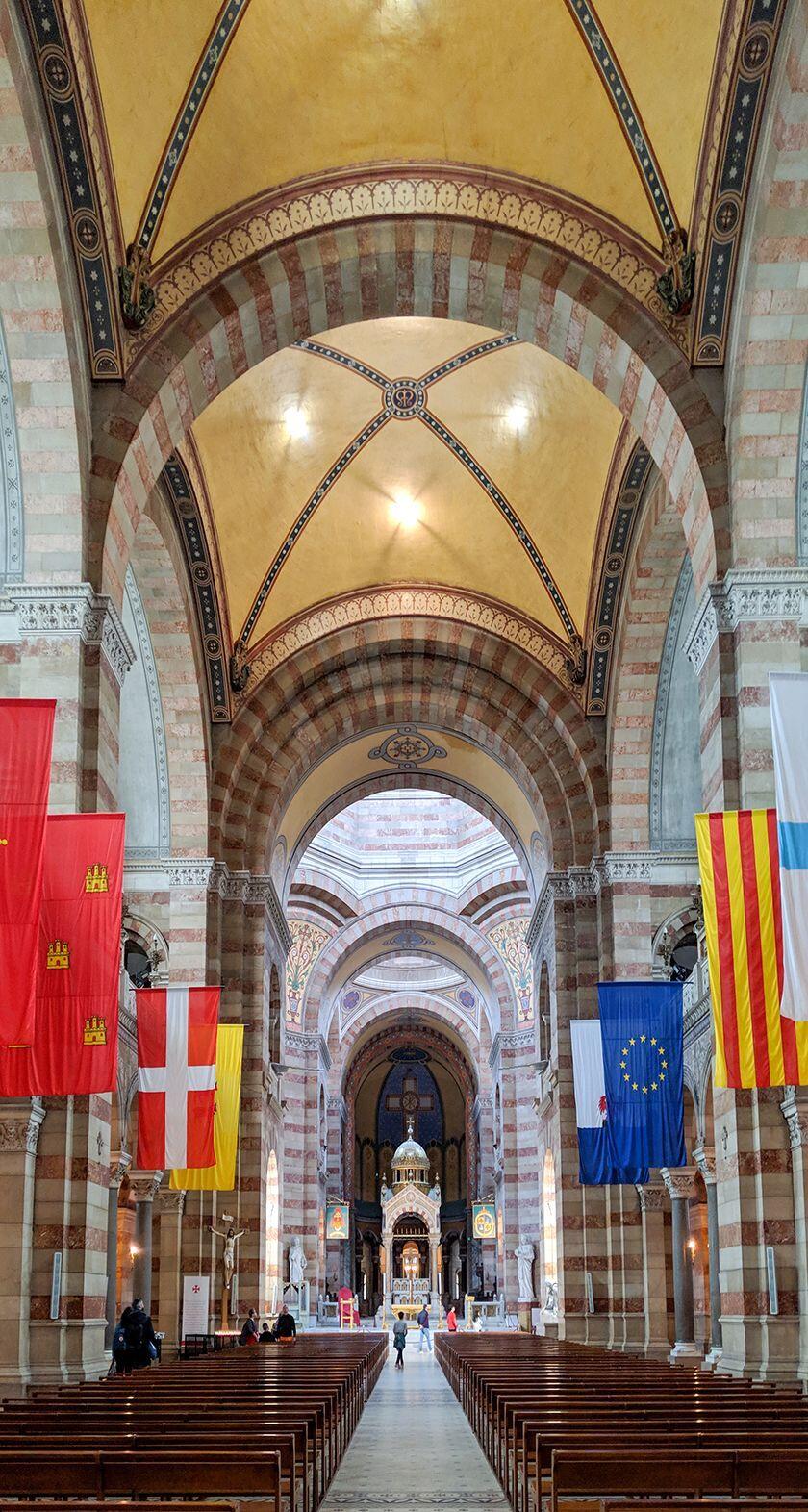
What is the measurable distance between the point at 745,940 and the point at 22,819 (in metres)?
4.94

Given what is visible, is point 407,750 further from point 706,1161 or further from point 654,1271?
point 654,1271

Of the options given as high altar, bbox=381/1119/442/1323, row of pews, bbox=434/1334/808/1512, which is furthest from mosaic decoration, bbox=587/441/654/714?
high altar, bbox=381/1119/442/1323

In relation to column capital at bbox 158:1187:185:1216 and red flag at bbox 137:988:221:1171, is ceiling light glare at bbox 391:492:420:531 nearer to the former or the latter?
red flag at bbox 137:988:221:1171

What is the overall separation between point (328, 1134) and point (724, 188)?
1456 inches

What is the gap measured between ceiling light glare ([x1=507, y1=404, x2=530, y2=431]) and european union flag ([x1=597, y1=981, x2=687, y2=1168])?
7431 millimetres

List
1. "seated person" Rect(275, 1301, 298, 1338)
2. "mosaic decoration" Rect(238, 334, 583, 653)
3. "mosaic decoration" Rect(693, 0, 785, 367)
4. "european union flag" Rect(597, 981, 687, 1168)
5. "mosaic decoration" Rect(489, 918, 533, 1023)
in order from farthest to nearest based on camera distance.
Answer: "mosaic decoration" Rect(489, 918, 533, 1023), "seated person" Rect(275, 1301, 298, 1338), "mosaic decoration" Rect(238, 334, 583, 653), "european union flag" Rect(597, 981, 687, 1168), "mosaic decoration" Rect(693, 0, 785, 367)

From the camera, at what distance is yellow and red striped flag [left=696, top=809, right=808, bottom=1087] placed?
33.8 ft

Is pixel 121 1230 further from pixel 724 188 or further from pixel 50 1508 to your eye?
pixel 50 1508

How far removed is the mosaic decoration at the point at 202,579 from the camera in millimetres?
17719

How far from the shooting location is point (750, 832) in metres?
10.5

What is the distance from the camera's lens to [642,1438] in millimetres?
5980

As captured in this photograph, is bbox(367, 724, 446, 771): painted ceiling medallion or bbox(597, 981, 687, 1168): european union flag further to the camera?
bbox(367, 724, 446, 771): painted ceiling medallion

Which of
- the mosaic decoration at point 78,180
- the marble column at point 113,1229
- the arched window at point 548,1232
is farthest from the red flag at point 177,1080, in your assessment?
the arched window at point 548,1232

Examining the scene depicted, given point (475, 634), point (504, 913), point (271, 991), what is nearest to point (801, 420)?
point (475, 634)
